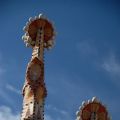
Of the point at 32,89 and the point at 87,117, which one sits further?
the point at 87,117

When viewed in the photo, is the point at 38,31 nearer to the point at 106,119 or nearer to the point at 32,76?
the point at 32,76

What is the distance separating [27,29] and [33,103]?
8526 millimetres

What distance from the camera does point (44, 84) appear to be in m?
41.5

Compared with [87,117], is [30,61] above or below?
above

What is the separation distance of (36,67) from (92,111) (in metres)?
6.65

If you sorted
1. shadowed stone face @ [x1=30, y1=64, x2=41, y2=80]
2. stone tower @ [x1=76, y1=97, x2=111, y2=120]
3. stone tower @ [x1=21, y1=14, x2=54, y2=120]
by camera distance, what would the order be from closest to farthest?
stone tower @ [x1=21, y1=14, x2=54, y2=120]
shadowed stone face @ [x1=30, y1=64, x2=41, y2=80]
stone tower @ [x1=76, y1=97, x2=111, y2=120]

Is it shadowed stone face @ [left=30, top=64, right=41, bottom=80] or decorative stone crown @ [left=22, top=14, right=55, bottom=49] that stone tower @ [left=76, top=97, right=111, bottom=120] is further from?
decorative stone crown @ [left=22, top=14, right=55, bottom=49]

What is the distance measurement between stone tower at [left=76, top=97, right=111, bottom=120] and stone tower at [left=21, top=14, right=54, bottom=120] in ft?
16.0

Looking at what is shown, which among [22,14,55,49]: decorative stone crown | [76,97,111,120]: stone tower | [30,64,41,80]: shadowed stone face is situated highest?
[22,14,55,49]: decorative stone crown

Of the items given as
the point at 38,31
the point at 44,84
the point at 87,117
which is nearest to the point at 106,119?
the point at 87,117

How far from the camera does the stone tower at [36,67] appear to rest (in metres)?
39.7

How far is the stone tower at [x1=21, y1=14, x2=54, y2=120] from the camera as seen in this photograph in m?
39.7

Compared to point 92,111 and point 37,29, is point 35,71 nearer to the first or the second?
point 37,29

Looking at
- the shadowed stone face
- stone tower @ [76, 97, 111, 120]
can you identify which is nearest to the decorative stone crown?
the shadowed stone face
